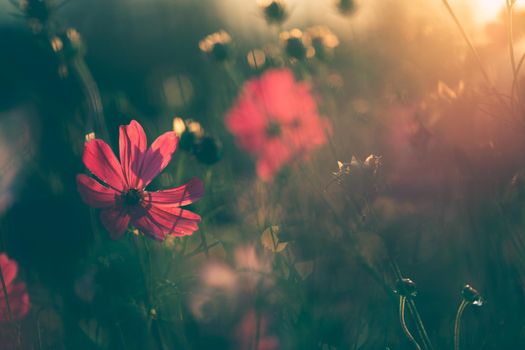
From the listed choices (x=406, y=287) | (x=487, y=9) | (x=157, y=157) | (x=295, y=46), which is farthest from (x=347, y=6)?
(x=406, y=287)

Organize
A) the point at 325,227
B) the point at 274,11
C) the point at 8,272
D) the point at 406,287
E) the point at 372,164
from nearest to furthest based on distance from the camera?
the point at 406,287 → the point at 372,164 → the point at 8,272 → the point at 325,227 → the point at 274,11

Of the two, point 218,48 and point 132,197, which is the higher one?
point 218,48

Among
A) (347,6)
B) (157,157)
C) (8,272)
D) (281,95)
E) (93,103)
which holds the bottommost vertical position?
(8,272)

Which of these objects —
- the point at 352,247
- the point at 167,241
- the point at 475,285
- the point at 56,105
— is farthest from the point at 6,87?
the point at 475,285

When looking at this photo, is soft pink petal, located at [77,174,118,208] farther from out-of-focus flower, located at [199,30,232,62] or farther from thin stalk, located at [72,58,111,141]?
out-of-focus flower, located at [199,30,232,62]

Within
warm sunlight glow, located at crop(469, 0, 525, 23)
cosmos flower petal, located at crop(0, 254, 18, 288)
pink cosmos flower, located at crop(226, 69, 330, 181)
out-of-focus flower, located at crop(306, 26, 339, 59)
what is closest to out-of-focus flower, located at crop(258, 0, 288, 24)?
pink cosmos flower, located at crop(226, 69, 330, 181)

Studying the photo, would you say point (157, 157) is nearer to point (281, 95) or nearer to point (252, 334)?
point (252, 334)

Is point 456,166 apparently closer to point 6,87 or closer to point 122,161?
point 122,161
